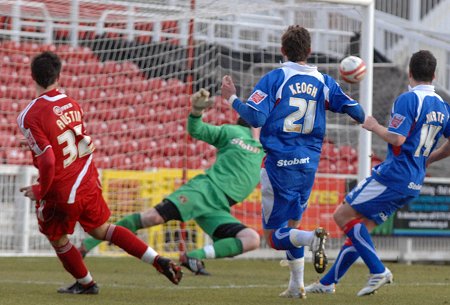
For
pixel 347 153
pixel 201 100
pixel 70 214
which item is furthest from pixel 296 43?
pixel 347 153

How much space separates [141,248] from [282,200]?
3.57 ft

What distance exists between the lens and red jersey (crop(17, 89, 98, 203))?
731 centimetres

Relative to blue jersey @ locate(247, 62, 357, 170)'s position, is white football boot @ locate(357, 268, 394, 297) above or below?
below

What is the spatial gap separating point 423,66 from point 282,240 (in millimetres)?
1800

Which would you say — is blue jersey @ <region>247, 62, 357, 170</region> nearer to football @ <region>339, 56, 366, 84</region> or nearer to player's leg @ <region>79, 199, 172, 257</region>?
football @ <region>339, 56, 366, 84</region>

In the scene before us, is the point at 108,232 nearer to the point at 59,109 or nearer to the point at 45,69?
the point at 59,109

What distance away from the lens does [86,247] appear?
408 inches

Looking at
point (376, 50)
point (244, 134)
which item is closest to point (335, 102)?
point (244, 134)

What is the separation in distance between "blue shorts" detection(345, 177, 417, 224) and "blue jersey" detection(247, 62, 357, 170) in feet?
2.11

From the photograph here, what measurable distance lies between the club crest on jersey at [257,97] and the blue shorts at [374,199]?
49.6 inches

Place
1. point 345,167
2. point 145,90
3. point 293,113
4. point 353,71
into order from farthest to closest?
1. point 145,90
2. point 345,167
3. point 353,71
4. point 293,113

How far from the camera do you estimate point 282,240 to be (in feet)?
24.7

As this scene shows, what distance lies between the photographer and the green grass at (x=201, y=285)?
748 centimetres

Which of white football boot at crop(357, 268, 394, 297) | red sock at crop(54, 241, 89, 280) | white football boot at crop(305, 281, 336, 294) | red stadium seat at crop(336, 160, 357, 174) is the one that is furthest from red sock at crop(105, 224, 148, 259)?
red stadium seat at crop(336, 160, 357, 174)
